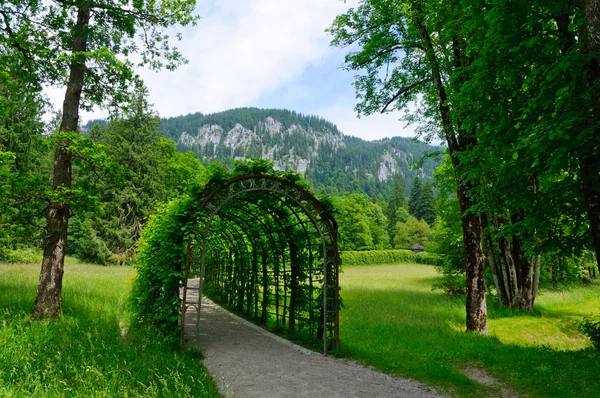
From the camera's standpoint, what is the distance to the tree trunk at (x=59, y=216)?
27.6ft

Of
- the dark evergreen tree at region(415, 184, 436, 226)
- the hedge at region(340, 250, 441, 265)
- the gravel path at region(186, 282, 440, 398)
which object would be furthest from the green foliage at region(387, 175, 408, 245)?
the gravel path at region(186, 282, 440, 398)

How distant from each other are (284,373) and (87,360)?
3.19 m

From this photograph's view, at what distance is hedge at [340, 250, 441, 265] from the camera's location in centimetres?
4428

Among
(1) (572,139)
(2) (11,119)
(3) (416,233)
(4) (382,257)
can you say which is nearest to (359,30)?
(1) (572,139)

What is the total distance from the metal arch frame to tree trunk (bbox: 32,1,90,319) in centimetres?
325

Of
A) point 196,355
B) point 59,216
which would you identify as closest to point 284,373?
point 196,355

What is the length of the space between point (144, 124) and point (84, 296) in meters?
23.2

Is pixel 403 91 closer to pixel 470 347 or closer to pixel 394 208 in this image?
pixel 470 347

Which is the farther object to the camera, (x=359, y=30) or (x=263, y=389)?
(x=359, y=30)

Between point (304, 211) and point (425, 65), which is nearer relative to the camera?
point (304, 211)

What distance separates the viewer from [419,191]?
81688mm

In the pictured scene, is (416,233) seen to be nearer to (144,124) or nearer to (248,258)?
(144,124)

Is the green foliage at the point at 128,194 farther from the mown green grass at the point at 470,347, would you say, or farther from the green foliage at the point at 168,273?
the mown green grass at the point at 470,347

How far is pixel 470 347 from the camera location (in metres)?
8.26
